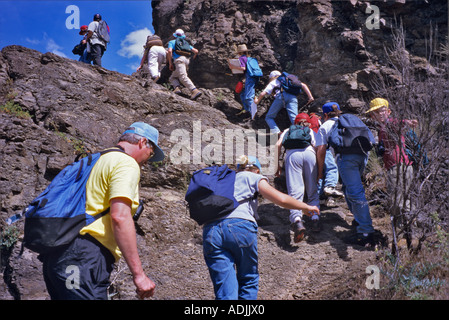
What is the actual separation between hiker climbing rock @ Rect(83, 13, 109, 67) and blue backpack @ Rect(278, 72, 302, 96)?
5.13 metres

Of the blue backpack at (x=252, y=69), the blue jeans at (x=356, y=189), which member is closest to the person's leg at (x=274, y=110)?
the blue backpack at (x=252, y=69)

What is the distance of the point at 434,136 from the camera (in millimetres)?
5980

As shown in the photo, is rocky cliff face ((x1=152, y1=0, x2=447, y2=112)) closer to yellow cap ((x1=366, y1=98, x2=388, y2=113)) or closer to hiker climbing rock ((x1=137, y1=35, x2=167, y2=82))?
hiker climbing rock ((x1=137, y1=35, x2=167, y2=82))

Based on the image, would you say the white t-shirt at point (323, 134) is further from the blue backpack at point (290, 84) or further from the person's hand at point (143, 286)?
the person's hand at point (143, 286)

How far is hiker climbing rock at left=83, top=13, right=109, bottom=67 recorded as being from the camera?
36.9 ft

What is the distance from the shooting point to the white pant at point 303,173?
6.54m

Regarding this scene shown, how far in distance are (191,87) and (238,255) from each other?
26.2 feet

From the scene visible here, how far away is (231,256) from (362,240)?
9.57ft

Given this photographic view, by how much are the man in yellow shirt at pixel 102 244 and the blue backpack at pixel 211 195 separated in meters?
0.87

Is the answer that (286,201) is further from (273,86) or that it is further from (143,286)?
(273,86)
